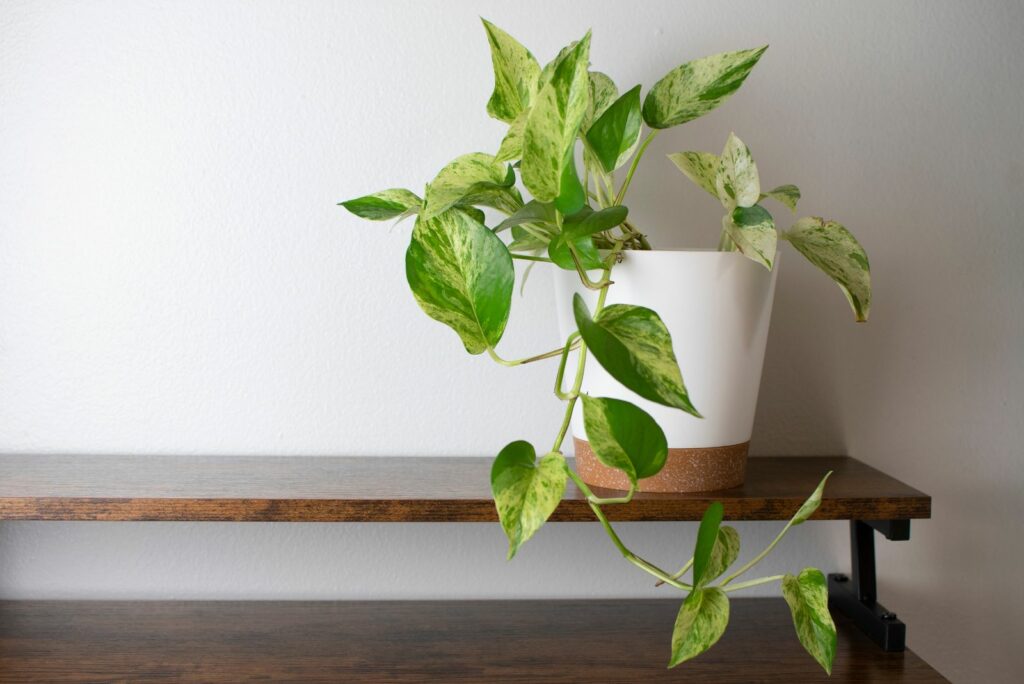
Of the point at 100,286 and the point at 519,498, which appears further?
the point at 100,286

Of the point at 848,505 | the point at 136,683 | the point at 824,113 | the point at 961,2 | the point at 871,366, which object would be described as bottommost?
the point at 136,683

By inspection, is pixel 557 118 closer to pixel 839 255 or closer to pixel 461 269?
pixel 461 269

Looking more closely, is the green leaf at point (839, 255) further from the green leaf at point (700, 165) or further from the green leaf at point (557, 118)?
the green leaf at point (557, 118)

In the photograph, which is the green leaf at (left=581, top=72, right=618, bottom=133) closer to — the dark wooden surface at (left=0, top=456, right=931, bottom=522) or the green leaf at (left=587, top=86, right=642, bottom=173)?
the green leaf at (left=587, top=86, right=642, bottom=173)

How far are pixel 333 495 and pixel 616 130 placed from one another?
1.29 ft

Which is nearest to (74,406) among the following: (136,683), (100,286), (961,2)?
(100,286)

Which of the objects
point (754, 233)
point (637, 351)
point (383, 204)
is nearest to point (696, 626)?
point (637, 351)

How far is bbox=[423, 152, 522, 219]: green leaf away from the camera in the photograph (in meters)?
0.57

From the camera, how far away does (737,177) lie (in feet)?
2.32

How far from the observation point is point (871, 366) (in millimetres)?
992

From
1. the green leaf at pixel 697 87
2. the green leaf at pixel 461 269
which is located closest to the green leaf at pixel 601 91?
the green leaf at pixel 697 87

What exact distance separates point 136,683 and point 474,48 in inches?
28.0

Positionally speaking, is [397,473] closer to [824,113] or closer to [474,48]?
[474,48]

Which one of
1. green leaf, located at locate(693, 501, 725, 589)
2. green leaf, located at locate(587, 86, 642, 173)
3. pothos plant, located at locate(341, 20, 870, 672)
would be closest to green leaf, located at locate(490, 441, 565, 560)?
pothos plant, located at locate(341, 20, 870, 672)
